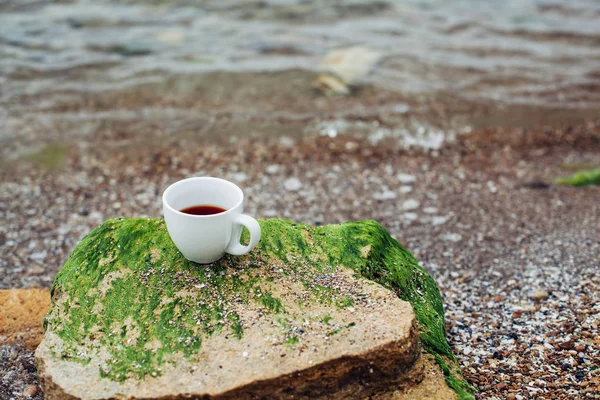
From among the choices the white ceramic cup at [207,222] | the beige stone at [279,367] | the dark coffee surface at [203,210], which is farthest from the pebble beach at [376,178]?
the dark coffee surface at [203,210]

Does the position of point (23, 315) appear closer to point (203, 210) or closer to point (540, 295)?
point (203, 210)

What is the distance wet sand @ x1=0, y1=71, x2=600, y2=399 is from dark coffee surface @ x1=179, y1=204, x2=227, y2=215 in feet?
4.62

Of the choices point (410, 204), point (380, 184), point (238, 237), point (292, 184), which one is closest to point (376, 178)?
point (380, 184)

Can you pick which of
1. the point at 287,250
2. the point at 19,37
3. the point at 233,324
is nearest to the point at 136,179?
the point at 287,250

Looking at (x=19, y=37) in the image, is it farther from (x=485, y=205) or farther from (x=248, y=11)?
(x=485, y=205)

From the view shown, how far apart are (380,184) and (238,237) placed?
331 cm

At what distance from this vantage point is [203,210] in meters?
3.59

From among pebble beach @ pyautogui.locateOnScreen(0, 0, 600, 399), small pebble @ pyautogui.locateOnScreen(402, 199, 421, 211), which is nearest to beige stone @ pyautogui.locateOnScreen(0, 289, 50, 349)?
pebble beach @ pyautogui.locateOnScreen(0, 0, 600, 399)

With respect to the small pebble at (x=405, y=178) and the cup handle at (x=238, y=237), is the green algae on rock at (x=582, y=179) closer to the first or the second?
the small pebble at (x=405, y=178)

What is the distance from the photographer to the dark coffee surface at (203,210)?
11.6ft

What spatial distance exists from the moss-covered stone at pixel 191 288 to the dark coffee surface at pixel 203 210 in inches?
11.8

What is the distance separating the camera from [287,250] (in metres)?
3.78

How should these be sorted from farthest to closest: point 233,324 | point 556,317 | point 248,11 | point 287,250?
1. point 248,11
2. point 556,317
3. point 287,250
4. point 233,324

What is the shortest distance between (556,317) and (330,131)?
4223 mm
